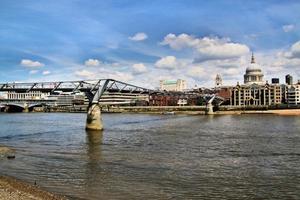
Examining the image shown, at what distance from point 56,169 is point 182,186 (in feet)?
34.1

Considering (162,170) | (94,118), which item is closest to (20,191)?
(162,170)

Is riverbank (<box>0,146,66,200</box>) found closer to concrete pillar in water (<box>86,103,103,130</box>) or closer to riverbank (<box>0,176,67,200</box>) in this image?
riverbank (<box>0,176,67,200</box>)

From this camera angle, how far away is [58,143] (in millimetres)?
50250

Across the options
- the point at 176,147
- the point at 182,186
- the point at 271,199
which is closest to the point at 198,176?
the point at 182,186

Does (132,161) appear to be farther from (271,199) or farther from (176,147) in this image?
(271,199)

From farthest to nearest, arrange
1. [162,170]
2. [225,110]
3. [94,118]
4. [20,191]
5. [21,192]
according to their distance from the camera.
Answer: [225,110] → [94,118] → [162,170] → [20,191] → [21,192]

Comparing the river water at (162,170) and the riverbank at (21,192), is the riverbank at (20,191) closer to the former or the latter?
the riverbank at (21,192)

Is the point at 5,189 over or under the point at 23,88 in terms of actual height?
under

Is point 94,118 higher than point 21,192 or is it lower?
higher

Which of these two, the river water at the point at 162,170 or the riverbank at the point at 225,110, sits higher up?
the riverbank at the point at 225,110

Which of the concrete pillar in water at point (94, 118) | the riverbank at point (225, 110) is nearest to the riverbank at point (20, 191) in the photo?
the concrete pillar in water at point (94, 118)

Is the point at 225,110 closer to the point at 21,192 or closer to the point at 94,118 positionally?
the point at 94,118

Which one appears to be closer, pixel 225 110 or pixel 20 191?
pixel 20 191

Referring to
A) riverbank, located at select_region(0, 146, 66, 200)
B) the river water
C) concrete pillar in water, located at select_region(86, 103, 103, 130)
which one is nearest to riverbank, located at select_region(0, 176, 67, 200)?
riverbank, located at select_region(0, 146, 66, 200)
